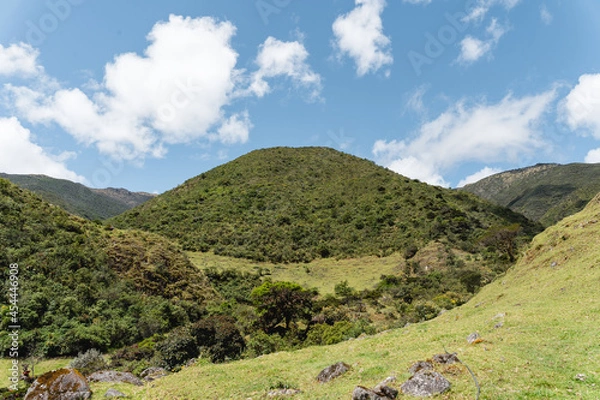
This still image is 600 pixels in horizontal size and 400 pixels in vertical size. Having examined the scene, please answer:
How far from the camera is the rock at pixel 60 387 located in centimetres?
1188

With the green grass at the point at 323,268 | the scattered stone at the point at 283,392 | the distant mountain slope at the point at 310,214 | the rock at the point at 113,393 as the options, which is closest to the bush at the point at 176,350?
the rock at the point at 113,393

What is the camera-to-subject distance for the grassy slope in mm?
8742

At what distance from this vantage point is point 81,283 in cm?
3150

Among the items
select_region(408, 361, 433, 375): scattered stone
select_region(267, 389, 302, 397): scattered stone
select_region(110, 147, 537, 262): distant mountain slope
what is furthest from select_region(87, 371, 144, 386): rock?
select_region(110, 147, 537, 262): distant mountain slope

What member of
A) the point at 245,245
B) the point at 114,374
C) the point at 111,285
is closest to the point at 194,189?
the point at 245,245

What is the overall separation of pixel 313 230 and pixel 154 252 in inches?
1938

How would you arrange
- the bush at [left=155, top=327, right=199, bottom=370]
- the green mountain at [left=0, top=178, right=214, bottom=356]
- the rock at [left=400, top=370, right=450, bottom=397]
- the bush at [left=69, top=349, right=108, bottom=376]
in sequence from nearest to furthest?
the rock at [left=400, top=370, right=450, bottom=397] → the bush at [left=69, top=349, right=108, bottom=376] → the bush at [left=155, top=327, right=199, bottom=370] → the green mountain at [left=0, top=178, right=214, bottom=356]

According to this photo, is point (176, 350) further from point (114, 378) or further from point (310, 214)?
point (310, 214)

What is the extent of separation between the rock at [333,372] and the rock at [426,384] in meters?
3.35

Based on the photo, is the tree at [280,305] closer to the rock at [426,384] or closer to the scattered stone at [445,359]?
the scattered stone at [445,359]

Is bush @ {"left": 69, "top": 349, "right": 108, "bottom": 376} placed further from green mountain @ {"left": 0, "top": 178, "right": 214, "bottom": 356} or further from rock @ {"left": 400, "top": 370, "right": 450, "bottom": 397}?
rock @ {"left": 400, "top": 370, "right": 450, "bottom": 397}

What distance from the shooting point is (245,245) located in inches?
3125

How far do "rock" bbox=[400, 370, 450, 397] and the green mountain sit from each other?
2533 cm

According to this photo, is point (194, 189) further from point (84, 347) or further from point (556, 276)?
point (556, 276)
